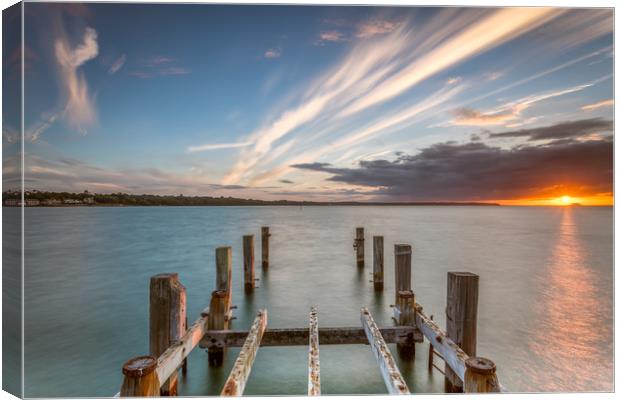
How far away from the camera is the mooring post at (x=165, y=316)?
3.20m

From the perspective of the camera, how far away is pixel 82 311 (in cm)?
754

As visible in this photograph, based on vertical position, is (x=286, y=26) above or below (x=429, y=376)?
→ above

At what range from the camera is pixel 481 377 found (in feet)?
6.94

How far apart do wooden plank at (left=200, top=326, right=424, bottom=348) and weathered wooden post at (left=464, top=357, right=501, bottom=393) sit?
1748 millimetres

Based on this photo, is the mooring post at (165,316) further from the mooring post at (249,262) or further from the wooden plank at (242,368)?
the mooring post at (249,262)

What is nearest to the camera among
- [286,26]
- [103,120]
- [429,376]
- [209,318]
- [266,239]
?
[209,318]

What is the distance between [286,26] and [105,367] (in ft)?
18.6

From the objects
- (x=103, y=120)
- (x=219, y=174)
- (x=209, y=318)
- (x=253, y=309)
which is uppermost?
(x=103, y=120)

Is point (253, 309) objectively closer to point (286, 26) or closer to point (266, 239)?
point (266, 239)

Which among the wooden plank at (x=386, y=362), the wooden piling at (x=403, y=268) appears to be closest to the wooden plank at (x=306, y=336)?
A: the wooden plank at (x=386, y=362)

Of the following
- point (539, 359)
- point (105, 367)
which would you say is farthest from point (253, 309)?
point (539, 359)

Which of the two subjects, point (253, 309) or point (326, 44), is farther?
point (253, 309)

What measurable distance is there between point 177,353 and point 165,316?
358mm

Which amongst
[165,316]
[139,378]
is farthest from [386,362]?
[165,316]
